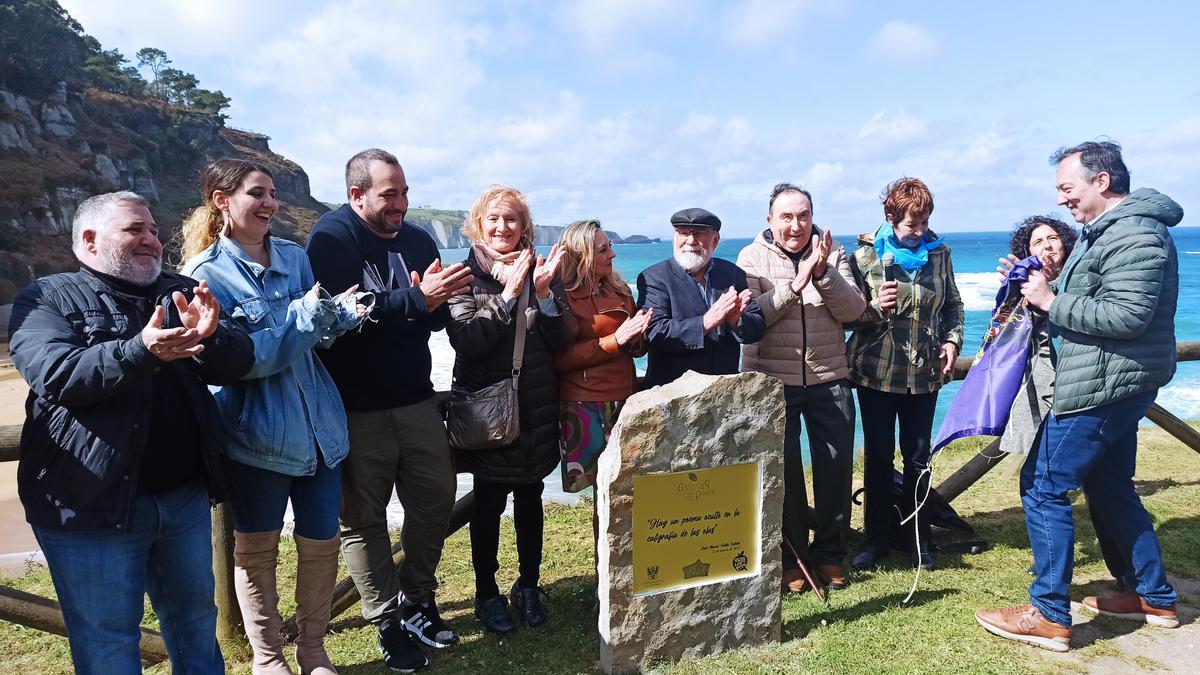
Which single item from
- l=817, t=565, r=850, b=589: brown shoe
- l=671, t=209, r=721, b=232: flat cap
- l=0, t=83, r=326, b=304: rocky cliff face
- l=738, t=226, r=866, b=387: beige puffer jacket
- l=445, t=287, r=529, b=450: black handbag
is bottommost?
l=817, t=565, r=850, b=589: brown shoe

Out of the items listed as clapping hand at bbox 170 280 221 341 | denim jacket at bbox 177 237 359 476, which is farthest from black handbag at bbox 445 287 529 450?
clapping hand at bbox 170 280 221 341

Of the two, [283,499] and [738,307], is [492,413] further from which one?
[738,307]

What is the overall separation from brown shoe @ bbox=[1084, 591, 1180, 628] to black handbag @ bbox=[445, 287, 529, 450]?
312cm

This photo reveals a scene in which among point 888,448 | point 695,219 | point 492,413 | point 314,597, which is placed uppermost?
point 695,219

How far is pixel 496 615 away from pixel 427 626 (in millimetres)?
340

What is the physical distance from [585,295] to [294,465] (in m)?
1.65

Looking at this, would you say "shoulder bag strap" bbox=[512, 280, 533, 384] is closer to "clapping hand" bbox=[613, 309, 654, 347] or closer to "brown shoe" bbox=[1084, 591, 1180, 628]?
"clapping hand" bbox=[613, 309, 654, 347]

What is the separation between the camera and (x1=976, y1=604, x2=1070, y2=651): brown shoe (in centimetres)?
374

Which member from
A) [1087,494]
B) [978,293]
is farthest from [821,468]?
[978,293]

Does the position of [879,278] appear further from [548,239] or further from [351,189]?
[548,239]

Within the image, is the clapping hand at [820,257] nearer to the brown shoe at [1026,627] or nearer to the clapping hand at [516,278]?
the clapping hand at [516,278]

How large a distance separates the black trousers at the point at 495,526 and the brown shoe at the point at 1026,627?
2.27 metres

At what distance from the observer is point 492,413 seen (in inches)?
147

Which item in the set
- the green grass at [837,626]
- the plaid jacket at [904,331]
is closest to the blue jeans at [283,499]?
the green grass at [837,626]
